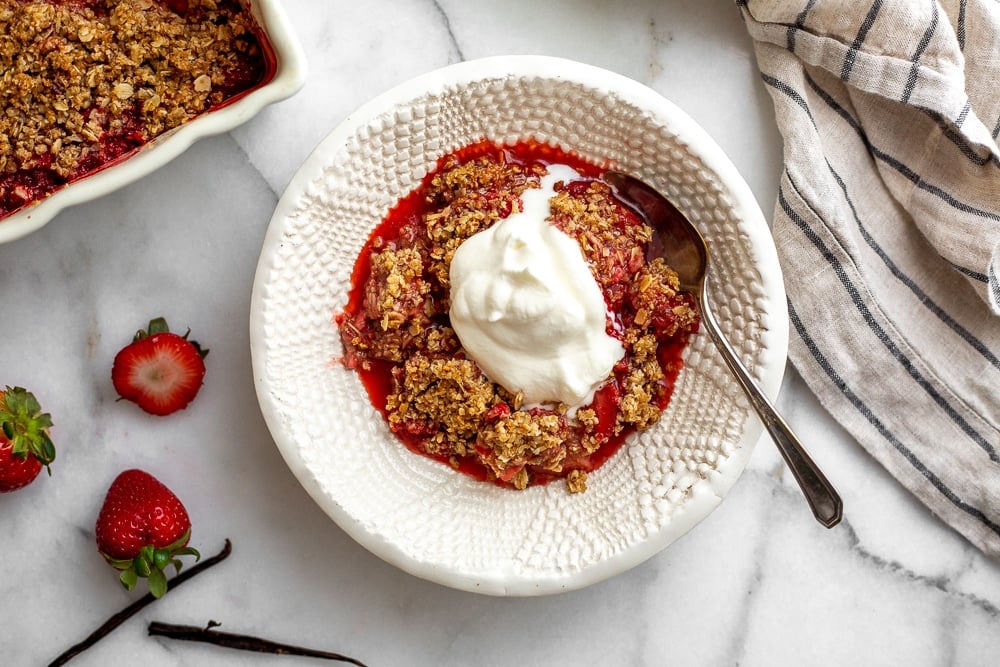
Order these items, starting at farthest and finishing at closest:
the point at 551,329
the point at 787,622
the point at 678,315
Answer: the point at 787,622 → the point at 678,315 → the point at 551,329

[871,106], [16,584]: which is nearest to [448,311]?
[871,106]

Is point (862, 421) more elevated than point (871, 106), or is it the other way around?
point (871, 106)

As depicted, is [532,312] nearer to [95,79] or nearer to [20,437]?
[95,79]

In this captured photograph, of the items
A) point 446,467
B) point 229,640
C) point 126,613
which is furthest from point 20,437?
point 446,467

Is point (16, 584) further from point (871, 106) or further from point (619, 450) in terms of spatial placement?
point (871, 106)

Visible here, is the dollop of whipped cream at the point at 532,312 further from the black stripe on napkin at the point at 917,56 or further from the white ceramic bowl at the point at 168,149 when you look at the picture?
the black stripe on napkin at the point at 917,56

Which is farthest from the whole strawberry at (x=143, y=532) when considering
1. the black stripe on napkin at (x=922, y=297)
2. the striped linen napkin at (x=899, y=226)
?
the black stripe on napkin at (x=922, y=297)

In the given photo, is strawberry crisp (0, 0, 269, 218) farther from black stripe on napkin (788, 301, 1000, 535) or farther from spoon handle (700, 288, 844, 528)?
black stripe on napkin (788, 301, 1000, 535)
